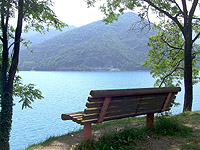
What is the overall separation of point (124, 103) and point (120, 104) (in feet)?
0.34

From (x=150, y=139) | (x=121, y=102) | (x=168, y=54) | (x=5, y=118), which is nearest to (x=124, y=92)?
(x=121, y=102)

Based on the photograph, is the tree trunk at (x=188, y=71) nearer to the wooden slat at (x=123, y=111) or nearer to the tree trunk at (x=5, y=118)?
the wooden slat at (x=123, y=111)

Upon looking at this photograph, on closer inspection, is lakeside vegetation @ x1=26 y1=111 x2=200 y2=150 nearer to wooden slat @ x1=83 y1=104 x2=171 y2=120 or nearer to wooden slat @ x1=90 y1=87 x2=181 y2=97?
wooden slat @ x1=83 y1=104 x2=171 y2=120

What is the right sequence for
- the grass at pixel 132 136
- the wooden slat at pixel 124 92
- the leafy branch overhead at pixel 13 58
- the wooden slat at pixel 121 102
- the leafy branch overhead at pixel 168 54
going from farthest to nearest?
the leafy branch overhead at pixel 168 54 → the leafy branch overhead at pixel 13 58 → the grass at pixel 132 136 → the wooden slat at pixel 121 102 → the wooden slat at pixel 124 92

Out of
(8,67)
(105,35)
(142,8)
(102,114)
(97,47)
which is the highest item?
(105,35)

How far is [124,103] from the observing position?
417 cm

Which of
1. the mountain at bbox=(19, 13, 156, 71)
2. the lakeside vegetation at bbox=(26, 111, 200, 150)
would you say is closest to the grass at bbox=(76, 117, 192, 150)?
the lakeside vegetation at bbox=(26, 111, 200, 150)

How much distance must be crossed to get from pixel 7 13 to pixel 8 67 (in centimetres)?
216

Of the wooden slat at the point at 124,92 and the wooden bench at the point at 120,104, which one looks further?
the wooden bench at the point at 120,104

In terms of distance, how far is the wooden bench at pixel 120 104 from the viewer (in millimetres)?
3715

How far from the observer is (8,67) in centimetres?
788

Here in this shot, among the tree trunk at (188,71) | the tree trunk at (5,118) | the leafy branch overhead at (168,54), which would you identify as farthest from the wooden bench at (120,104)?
the leafy branch overhead at (168,54)

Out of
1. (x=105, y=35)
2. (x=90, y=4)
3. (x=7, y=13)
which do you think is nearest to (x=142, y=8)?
(x=90, y=4)

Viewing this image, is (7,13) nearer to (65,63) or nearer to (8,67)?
(8,67)
